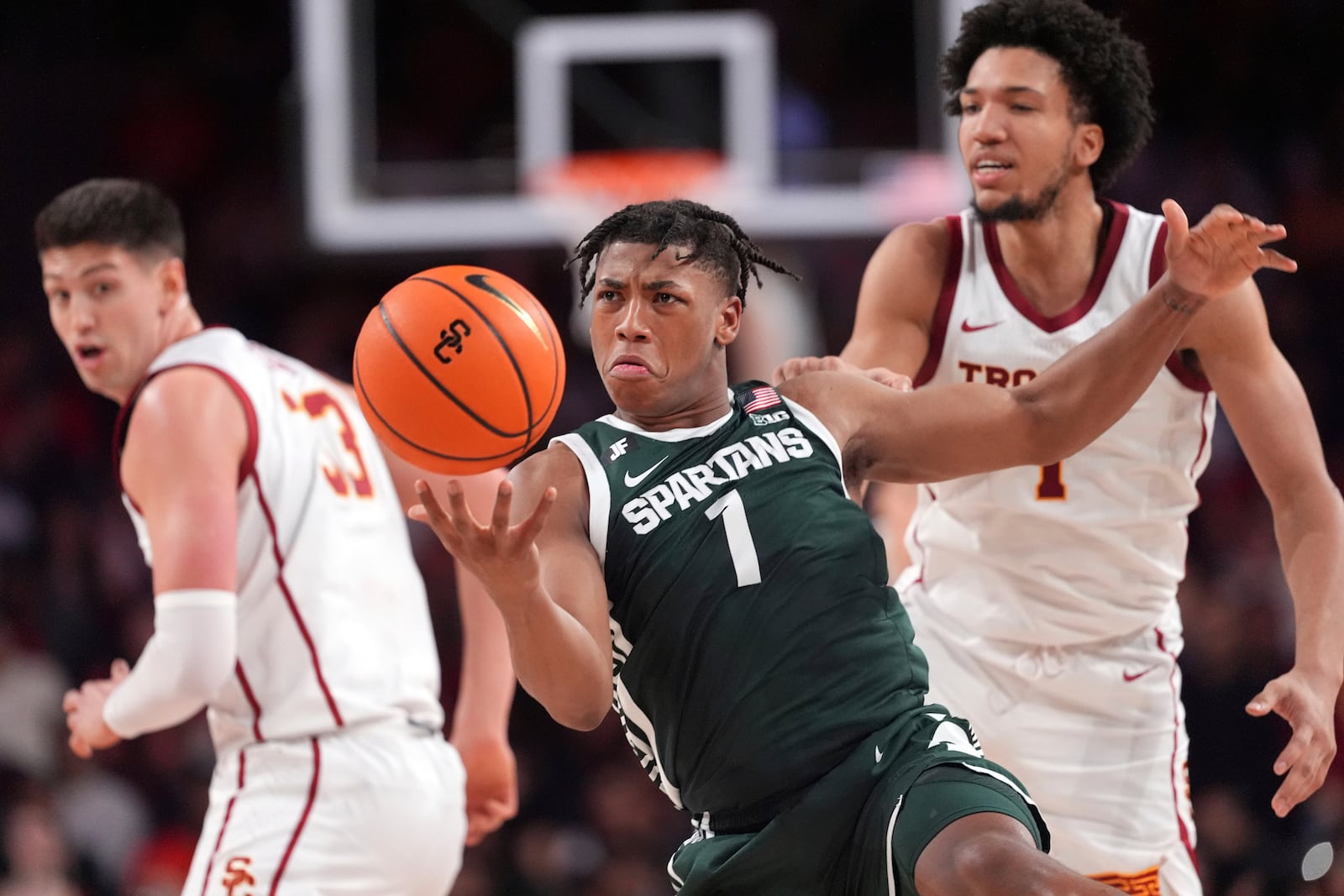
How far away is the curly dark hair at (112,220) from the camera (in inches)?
172

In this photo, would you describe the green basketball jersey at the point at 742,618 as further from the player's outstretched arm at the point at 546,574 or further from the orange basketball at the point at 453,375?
the orange basketball at the point at 453,375

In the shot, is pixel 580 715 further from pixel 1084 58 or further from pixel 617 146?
pixel 617 146

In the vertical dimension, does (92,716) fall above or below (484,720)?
above

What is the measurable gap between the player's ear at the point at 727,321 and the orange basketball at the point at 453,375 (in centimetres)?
41

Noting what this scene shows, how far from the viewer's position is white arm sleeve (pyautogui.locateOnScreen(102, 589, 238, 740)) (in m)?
3.85

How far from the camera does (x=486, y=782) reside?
15.4 feet

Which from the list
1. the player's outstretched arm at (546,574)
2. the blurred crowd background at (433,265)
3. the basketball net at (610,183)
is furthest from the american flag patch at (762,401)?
the basketball net at (610,183)

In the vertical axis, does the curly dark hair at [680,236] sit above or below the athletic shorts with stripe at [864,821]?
Result: above

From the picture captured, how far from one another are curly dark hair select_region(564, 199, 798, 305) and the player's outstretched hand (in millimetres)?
198

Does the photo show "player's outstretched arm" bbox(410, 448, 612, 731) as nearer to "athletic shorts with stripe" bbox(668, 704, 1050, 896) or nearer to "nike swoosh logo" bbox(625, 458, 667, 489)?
"nike swoosh logo" bbox(625, 458, 667, 489)

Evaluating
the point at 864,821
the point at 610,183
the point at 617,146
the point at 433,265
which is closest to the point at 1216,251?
the point at 864,821

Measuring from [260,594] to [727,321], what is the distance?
1410mm

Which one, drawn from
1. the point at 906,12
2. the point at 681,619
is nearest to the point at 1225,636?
the point at 906,12

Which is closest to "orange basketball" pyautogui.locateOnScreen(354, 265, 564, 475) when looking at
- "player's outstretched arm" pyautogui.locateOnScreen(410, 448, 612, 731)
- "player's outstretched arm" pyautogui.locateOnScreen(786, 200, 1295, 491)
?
"player's outstretched arm" pyautogui.locateOnScreen(410, 448, 612, 731)
